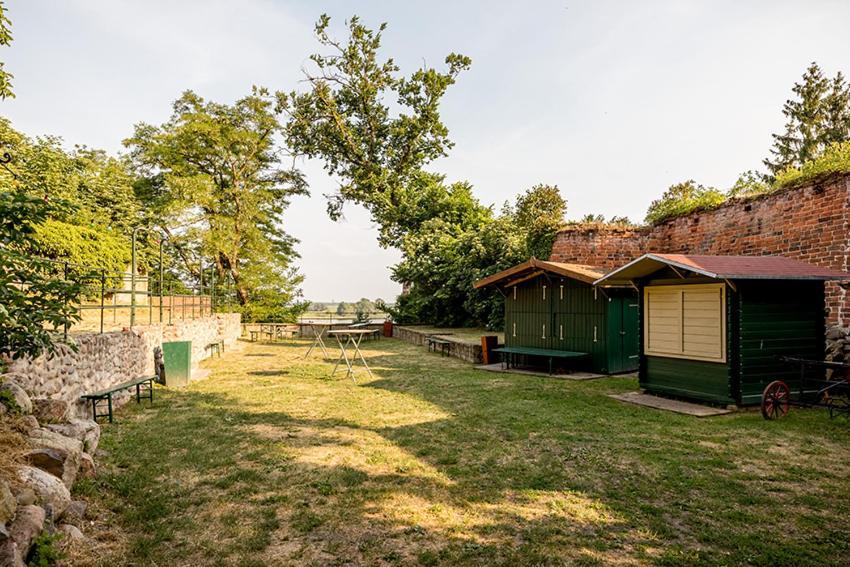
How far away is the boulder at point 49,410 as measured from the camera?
5.19 m

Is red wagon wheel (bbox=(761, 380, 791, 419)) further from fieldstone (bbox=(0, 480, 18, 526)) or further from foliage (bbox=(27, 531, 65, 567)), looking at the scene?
fieldstone (bbox=(0, 480, 18, 526))

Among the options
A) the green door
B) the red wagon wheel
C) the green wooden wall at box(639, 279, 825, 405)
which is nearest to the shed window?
the green wooden wall at box(639, 279, 825, 405)

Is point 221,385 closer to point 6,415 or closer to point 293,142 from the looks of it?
point 6,415

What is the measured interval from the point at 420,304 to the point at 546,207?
1451cm

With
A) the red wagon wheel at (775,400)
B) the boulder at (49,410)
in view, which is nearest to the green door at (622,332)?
the red wagon wheel at (775,400)

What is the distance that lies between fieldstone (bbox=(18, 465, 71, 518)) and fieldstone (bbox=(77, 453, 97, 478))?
2.99 feet

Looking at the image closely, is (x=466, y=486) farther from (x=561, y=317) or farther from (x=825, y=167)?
(x=825, y=167)

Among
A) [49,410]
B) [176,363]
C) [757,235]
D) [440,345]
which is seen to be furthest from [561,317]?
[49,410]

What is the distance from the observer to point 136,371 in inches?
388

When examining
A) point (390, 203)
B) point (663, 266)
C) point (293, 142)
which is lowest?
point (663, 266)

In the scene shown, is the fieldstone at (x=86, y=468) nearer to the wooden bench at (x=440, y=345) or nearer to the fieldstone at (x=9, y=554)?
the fieldstone at (x=9, y=554)

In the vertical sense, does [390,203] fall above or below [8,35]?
above

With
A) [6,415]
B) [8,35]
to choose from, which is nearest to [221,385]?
[6,415]

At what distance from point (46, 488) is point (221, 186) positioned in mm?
26434
